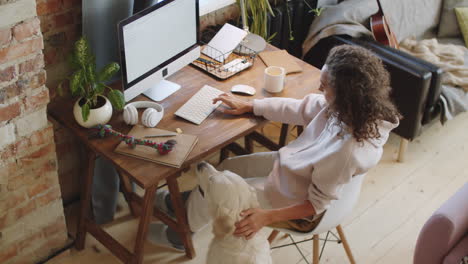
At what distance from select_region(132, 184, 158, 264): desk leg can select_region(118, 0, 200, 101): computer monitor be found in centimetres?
38

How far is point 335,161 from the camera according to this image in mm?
1796

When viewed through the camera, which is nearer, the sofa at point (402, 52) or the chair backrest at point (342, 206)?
the chair backrest at point (342, 206)

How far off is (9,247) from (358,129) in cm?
143

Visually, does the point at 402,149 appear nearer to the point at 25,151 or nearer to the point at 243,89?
the point at 243,89

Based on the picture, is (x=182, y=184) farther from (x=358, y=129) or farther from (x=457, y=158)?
(x=457, y=158)

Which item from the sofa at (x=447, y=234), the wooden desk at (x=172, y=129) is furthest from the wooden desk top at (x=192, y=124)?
the sofa at (x=447, y=234)

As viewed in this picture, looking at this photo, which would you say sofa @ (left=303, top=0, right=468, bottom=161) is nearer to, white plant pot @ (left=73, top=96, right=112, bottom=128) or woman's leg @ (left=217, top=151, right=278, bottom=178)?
woman's leg @ (left=217, top=151, right=278, bottom=178)

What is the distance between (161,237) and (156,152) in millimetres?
652

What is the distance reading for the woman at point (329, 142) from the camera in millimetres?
1742

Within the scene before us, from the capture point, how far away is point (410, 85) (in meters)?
2.81

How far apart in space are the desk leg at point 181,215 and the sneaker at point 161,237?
7 cm

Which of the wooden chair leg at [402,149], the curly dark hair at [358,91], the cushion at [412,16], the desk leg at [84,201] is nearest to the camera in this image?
the curly dark hair at [358,91]

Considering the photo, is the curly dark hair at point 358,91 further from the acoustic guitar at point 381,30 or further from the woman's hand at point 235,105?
the acoustic guitar at point 381,30

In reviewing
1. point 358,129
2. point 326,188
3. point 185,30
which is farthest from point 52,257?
point 358,129
